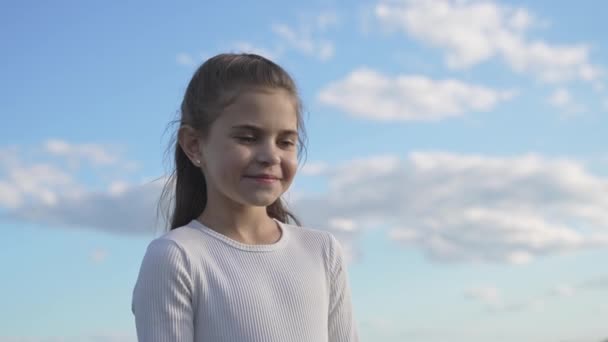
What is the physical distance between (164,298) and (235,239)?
48cm

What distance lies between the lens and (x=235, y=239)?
4.27 meters

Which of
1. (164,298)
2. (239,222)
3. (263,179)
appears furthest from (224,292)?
(263,179)

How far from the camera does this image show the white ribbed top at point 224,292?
398 cm

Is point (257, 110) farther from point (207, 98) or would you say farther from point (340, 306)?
point (340, 306)

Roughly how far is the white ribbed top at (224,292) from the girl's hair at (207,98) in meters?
0.22

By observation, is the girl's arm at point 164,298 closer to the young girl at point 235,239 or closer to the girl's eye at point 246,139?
the young girl at point 235,239

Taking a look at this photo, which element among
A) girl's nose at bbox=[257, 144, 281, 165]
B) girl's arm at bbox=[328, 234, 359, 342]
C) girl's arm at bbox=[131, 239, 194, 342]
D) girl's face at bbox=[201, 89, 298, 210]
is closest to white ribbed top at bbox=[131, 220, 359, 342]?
girl's arm at bbox=[131, 239, 194, 342]

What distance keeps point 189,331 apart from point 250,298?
32 centimetres

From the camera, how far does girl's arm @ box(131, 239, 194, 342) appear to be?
3955mm

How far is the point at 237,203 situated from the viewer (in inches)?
167

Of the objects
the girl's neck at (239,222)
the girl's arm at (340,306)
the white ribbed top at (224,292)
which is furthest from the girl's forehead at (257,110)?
the girl's arm at (340,306)

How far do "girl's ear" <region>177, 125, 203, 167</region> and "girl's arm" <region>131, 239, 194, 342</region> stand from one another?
0.49 metres

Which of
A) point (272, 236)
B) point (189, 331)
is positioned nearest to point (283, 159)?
point (272, 236)

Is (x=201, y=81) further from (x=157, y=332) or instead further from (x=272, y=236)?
(x=157, y=332)
